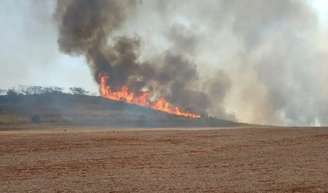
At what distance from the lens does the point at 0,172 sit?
125ft

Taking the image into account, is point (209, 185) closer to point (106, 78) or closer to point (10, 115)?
point (106, 78)

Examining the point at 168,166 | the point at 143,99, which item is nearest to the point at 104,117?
the point at 143,99

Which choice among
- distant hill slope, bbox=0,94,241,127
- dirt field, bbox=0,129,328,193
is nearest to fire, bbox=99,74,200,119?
distant hill slope, bbox=0,94,241,127

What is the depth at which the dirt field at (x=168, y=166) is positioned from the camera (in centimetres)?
3070

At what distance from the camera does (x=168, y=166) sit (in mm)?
40156

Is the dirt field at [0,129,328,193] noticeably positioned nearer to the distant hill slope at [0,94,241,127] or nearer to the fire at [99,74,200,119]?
the distant hill slope at [0,94,241,127]

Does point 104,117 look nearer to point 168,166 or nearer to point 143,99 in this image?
point 143,99

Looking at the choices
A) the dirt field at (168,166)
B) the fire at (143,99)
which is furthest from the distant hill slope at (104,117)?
the dirt field at (168,166)

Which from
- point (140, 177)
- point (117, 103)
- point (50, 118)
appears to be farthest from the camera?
point (117, 103)

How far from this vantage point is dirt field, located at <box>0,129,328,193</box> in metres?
30.7

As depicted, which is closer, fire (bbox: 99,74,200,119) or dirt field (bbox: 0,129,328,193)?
dirt field (bbox: 0,129,328,193)

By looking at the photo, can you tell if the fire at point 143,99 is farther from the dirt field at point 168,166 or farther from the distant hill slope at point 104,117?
the dirt field at point 168,166

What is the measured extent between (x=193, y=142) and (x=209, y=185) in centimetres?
3118

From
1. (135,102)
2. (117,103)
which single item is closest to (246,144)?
(135,102)
